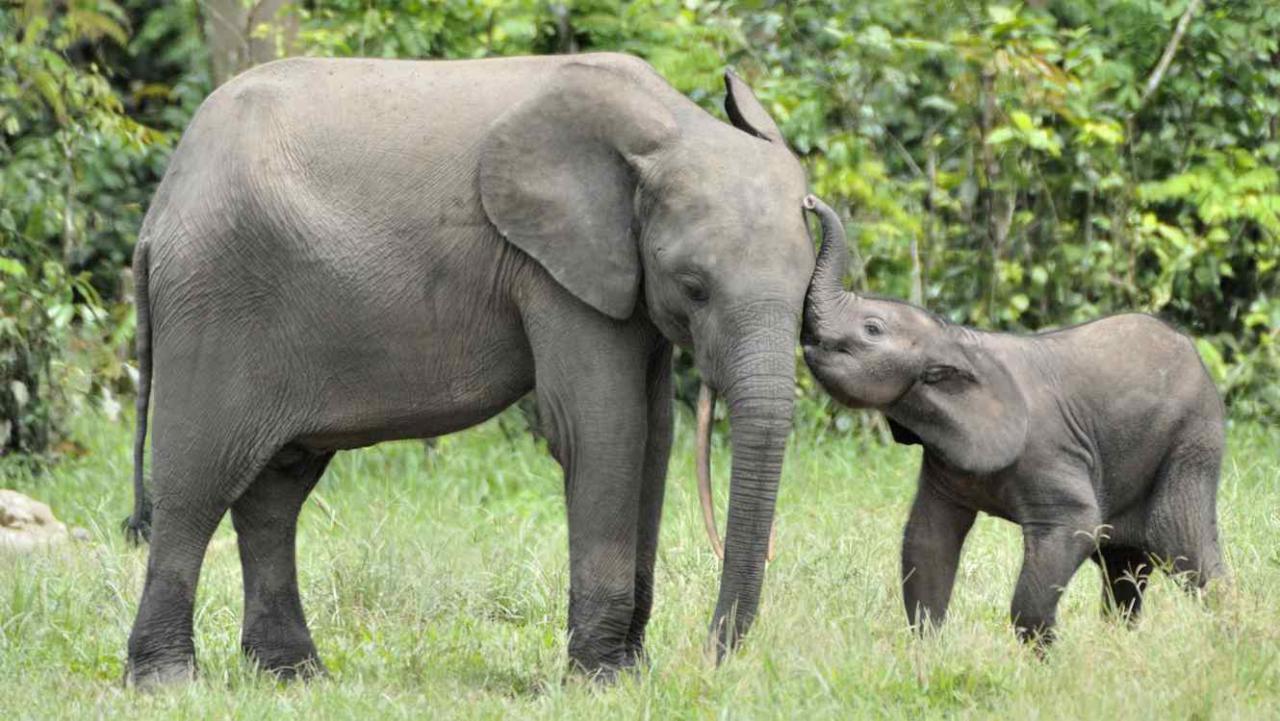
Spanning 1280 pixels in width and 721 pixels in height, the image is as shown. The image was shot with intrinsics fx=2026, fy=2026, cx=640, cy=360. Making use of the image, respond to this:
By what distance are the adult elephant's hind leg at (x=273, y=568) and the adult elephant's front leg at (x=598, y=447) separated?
46.3 inches

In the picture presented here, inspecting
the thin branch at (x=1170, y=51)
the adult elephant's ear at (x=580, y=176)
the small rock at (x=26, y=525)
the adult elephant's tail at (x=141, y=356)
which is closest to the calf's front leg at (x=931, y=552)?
the adult elephant's ear at (x=580, y=176)

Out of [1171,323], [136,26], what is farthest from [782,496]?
[136,26]

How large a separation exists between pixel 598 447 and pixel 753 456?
0.51 metres

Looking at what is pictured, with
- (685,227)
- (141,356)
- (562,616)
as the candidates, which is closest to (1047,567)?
(685,227)

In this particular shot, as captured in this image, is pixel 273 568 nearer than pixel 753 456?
No

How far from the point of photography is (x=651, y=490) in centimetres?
668

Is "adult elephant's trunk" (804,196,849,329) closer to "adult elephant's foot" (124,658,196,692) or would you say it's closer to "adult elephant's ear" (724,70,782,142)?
"adult elephant's ear" (724,70,782,142)

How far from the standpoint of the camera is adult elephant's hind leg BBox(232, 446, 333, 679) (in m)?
7.00

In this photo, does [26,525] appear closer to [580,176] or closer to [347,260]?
[347,260]

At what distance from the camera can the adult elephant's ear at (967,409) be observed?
6375 millimetres

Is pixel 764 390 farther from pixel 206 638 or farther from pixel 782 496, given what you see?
pixel 782 496

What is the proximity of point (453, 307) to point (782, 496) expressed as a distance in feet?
11.5

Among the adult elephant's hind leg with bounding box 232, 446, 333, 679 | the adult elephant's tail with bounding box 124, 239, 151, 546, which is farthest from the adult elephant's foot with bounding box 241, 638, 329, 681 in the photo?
the adult elephant's tail with bounding box 124, 239, 151, 546

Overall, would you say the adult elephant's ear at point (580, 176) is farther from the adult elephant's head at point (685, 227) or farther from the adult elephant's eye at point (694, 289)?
the adult elephant's eye at point (694, 289)
